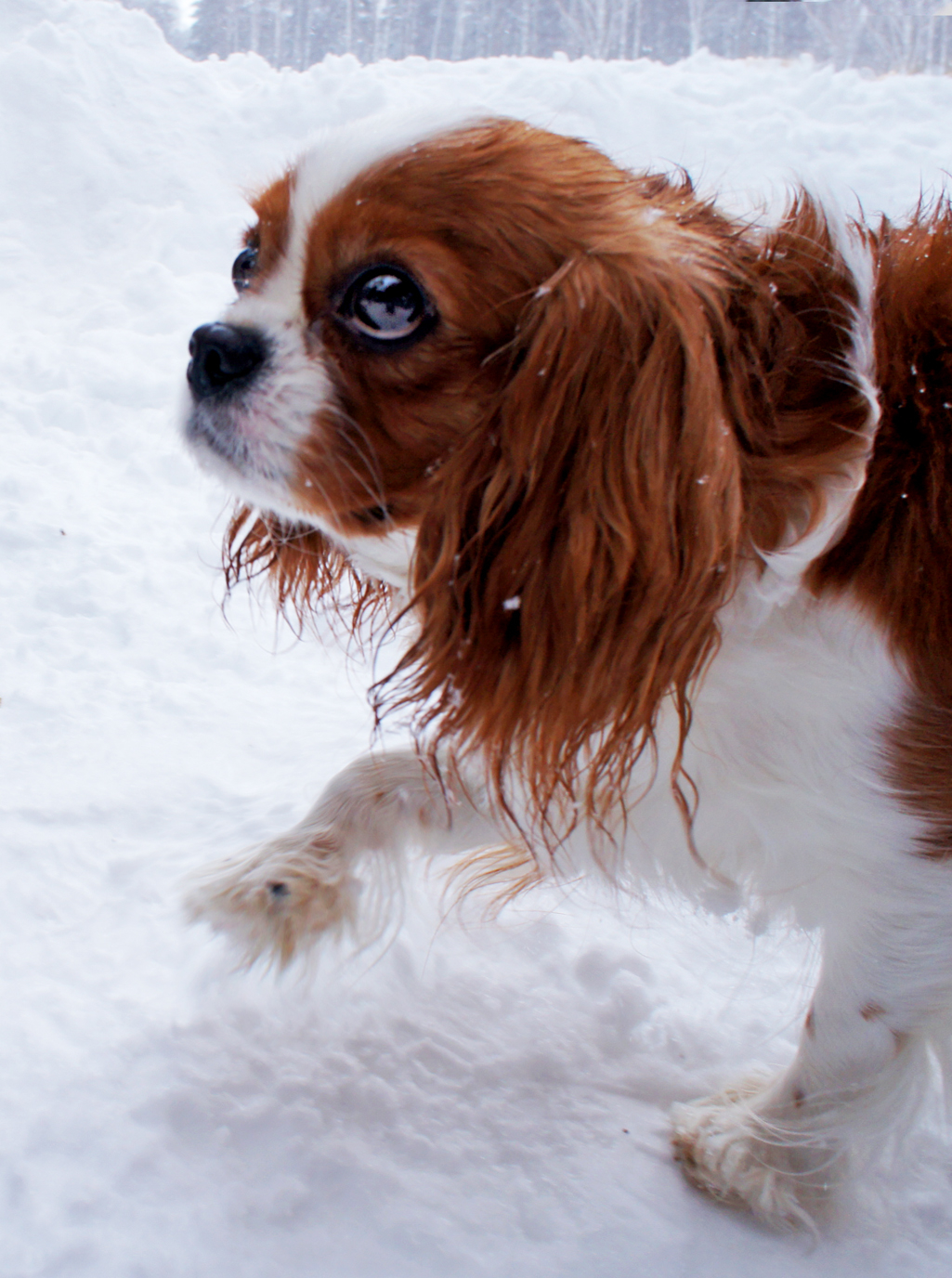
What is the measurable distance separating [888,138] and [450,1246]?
23.2 feet

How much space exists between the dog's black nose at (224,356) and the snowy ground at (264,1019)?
0.89 ft

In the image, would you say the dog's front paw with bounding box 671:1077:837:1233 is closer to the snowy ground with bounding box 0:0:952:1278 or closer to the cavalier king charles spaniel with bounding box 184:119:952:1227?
the snowy ground with bounding box 0:0:952:1278

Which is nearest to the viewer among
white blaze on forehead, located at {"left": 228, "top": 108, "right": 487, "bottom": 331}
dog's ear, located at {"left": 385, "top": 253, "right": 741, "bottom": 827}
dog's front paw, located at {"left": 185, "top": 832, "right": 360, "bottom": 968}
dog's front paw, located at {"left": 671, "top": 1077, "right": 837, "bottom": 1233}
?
dog's ear, located at {"left": 385, "top": 253, "right": 741, "bottom": 827}

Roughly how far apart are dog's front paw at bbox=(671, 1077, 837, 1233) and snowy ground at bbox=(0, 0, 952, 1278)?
40 millimetres

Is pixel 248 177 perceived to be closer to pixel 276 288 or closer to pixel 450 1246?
pixel 276 288

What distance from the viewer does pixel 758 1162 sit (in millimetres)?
1844

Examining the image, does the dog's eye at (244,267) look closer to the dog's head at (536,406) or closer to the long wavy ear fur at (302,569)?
the dog's head at (536,406)

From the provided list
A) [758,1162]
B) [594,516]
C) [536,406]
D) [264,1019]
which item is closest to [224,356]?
[536,406]

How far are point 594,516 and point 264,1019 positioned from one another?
1.19m

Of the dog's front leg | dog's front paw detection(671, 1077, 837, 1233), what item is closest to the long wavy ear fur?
the dog's front leg

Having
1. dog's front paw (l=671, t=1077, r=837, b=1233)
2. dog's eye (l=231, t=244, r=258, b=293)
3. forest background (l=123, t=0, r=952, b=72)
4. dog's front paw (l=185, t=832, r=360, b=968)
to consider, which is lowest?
dog's front paw (l=671, t=1077, r=837, b=1233)

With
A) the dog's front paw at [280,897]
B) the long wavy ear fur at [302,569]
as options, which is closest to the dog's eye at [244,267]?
the long wavy ear fur at [302,569]

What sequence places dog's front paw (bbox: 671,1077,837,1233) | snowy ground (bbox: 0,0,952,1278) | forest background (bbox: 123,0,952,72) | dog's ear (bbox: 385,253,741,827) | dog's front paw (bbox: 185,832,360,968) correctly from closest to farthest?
dog's ear (bbox: 385,253,741,827) < snowy ground (bbox: 0,0,952,1278) < dog's front paw (bbox: 671,1077,837,1233) < dog's front paw (bbox: 185,832,360,968) < forest background (bbox: 123,0,952,72)

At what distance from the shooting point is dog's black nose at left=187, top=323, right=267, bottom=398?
1.52 meters
